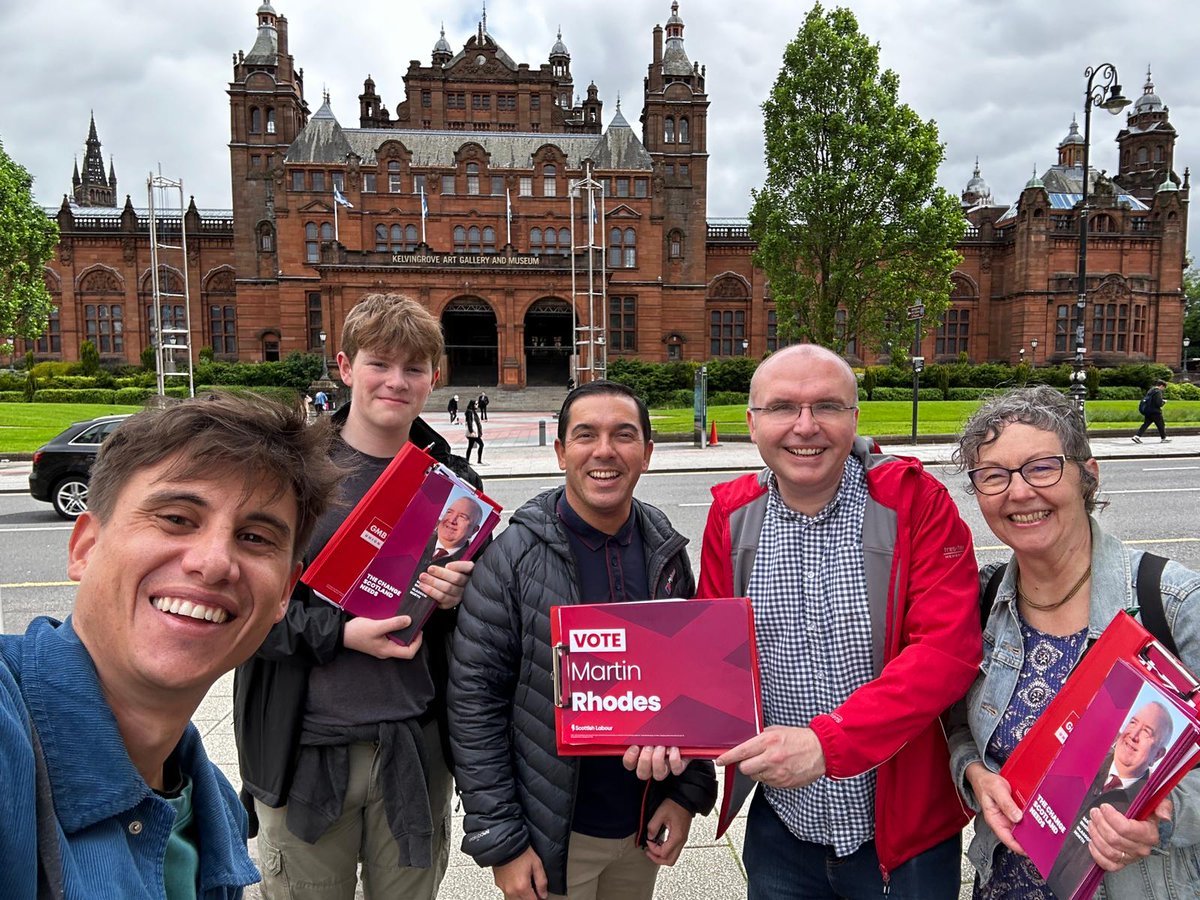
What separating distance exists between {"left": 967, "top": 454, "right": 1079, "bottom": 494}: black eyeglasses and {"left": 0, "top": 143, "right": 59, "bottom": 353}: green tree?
156 feet

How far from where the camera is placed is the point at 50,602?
26.0 feet

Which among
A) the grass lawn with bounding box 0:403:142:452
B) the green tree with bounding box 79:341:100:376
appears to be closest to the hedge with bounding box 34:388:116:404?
the grass lawn with bounding box 0:403:142:452

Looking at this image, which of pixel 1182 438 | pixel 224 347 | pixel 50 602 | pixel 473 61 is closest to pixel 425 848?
pixel 50 602

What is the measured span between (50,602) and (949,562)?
9.10 m

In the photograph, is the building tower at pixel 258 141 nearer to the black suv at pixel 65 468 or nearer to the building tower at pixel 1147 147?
the black suv at pixel 65 468

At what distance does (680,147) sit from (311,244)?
1111 inches

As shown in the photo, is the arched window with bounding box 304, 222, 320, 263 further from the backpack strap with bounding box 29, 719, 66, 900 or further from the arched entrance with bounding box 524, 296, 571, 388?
the backpack strap with bounding box 29, 719, 66, 900

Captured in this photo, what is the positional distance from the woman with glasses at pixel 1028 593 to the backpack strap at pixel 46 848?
84.8 inches

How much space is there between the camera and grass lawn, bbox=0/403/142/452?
23.9 metres

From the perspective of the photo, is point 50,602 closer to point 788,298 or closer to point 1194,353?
point 788,298

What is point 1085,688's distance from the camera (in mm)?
1859

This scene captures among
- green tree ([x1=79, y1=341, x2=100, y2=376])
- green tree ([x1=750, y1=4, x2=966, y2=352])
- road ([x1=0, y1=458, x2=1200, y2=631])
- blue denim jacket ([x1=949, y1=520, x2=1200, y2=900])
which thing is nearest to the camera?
blue denim jacket ([x1=949, y1=520, x2=1200, y2=900])

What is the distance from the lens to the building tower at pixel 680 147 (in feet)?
182

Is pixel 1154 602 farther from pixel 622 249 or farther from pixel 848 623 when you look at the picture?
pixel 622 249
